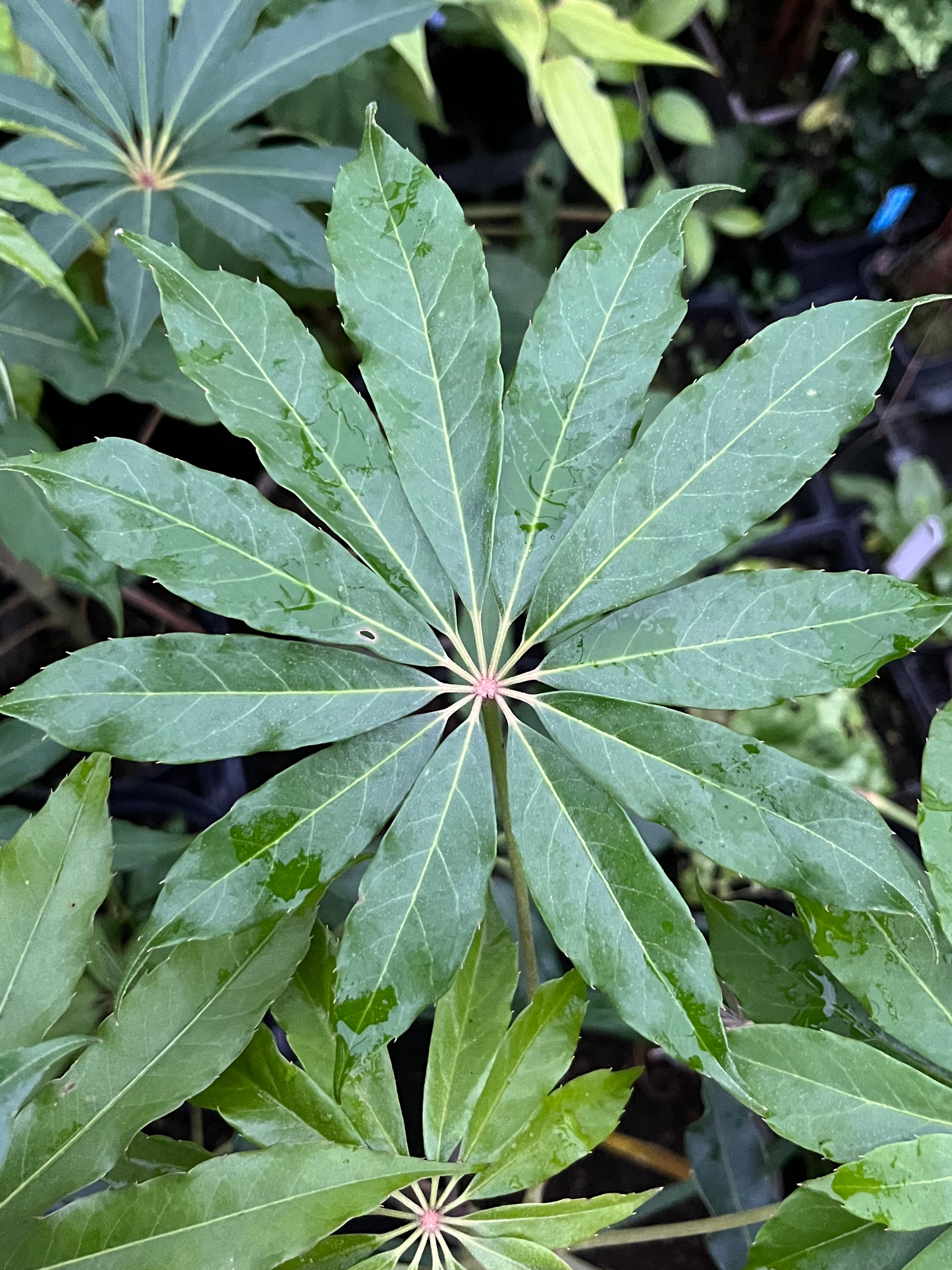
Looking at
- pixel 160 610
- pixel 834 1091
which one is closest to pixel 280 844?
pixel 834 1091

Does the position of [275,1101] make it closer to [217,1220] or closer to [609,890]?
[217,1220]

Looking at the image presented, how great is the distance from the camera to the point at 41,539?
30.6 inches

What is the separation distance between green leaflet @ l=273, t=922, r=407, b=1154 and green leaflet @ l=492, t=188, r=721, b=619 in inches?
14.3

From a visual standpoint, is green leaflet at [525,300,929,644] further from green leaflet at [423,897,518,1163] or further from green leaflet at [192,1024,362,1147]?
green leaflet at [192,1024,362,1147]

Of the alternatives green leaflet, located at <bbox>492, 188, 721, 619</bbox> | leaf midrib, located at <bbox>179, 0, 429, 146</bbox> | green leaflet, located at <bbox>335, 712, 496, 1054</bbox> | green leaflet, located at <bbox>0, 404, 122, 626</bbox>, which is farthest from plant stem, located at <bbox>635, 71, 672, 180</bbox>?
green leaflet, located at <bbox>335, 712, 496, 1054</bbox>

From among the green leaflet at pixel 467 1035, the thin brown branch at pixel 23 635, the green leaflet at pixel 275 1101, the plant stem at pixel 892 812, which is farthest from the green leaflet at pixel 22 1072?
the plant stem at pixel 892 812

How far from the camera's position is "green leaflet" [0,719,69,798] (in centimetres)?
90

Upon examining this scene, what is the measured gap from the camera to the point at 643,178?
1782 mm

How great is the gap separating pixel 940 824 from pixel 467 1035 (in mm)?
370

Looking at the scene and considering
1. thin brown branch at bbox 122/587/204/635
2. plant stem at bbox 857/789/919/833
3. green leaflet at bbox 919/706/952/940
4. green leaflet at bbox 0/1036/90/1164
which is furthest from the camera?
plant stem at bbox 857/789/919/833

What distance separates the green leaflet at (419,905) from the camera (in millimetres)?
514

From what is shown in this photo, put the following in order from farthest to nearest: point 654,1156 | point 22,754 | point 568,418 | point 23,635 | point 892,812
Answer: point 892,812, point 23,635, point 654,1156, point 22,754, point 568,418

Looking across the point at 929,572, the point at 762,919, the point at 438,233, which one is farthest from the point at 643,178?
the point at 762,919

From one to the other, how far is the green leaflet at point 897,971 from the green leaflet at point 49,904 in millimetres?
478
